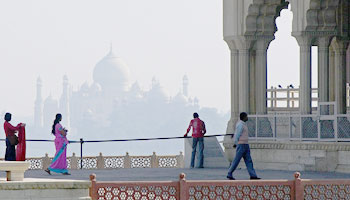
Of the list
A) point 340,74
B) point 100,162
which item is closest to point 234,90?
point 340,74

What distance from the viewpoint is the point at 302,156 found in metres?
25.8

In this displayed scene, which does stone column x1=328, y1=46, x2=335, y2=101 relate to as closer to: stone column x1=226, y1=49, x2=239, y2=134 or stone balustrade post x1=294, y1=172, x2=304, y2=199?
stone column x1=226, y1=49, x2=239, y2=134

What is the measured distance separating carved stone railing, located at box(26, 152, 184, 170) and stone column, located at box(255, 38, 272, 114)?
10.6 feet

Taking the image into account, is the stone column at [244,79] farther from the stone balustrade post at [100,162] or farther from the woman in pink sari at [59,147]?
the woman in pink sari at [59,147]

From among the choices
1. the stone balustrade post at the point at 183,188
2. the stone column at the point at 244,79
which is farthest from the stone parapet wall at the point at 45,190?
the stone column at the point at 244,79

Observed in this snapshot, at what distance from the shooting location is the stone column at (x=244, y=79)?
95.2ft

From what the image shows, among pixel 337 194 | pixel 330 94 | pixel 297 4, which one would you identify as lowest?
pixel 337 194

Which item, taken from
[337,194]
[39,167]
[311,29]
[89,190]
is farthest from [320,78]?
[89,190]

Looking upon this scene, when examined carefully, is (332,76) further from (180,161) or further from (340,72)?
(180,161)

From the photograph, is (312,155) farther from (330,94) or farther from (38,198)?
(38,198)

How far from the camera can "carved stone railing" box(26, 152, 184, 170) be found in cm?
2995

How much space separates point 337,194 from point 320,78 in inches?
432

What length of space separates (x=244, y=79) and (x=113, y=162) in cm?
422

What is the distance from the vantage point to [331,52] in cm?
3136
